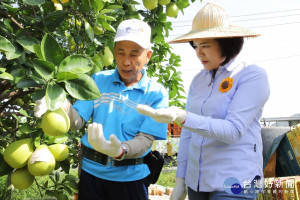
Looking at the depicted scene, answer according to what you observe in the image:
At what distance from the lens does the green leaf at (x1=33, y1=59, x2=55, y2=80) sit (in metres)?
0.95

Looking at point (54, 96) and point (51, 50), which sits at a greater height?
point (51, 50)

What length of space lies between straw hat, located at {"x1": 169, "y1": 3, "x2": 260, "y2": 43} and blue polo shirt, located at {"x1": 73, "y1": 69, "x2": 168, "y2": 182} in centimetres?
29

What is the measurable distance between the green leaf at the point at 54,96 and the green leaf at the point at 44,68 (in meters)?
0.03

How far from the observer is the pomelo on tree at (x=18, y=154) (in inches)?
51.5

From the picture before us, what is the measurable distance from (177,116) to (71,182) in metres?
0.91

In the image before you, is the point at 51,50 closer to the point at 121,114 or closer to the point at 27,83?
the point at 27,83

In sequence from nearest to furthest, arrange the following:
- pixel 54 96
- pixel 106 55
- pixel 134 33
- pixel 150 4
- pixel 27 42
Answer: pixel 54 96, pixel 27 42, pixel 134 33, pixel 106 55, pixel 150 4

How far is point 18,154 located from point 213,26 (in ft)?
3.16

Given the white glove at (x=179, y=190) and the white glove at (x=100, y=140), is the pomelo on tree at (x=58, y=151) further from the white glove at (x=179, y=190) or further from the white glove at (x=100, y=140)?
the white glove at (x=179, y=190)

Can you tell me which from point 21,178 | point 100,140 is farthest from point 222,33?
point 21,178

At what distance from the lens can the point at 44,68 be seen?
0.97 m

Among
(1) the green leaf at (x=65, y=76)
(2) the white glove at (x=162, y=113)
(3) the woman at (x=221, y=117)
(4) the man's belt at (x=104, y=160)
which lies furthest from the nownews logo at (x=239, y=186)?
(1) the green leaf at (x=65, y=76)

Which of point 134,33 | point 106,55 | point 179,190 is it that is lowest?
point 179,190

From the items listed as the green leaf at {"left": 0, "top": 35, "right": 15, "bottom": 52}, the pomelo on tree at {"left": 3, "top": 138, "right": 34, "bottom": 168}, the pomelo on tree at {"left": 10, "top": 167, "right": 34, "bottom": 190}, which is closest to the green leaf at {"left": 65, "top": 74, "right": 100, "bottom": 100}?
the green leaf at {"left": 0, "top": 35, "right": 15, "bottom": 52}
